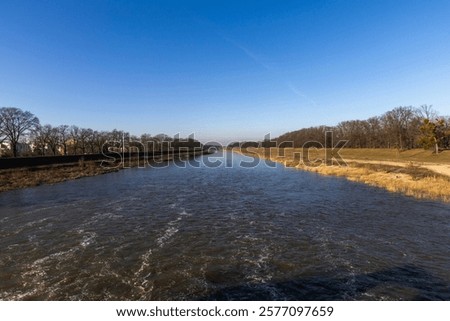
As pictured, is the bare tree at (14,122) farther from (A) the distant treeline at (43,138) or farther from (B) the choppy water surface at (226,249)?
(B) the choppy water surface at (226,249)

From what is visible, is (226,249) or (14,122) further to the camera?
(14,122)

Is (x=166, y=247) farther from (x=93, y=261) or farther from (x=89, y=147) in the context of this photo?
(x=89, y=147)

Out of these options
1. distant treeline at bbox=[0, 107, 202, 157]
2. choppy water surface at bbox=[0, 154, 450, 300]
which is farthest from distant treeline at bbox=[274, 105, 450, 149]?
distant treeline at bbox=[0, 107, 202, 157]

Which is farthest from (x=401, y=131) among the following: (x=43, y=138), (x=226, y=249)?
(x=43, y=138)

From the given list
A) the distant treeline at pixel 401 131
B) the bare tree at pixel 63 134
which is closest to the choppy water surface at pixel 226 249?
the distant treeline at pixel 401 131

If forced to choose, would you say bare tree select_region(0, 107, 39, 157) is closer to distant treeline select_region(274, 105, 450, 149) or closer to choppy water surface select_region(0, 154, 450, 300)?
choppy water surface select_region(0, 154, 450, 300)

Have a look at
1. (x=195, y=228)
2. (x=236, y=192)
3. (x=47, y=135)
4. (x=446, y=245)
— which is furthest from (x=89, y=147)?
(x=446, y=245)

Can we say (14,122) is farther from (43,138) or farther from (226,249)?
(226,249)

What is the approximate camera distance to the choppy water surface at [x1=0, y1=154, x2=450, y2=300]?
1013 cm

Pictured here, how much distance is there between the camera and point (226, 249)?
1393 cm

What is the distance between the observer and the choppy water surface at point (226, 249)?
10133 mm

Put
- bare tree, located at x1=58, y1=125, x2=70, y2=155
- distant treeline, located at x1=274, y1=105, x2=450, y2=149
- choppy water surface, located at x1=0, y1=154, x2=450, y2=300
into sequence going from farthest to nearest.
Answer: bare tree, located at x1=58, y1=125, x2=70, y2=155, distant treeline, located at x1=274, y1=105, x2=450, y2=149, choppy water surface, located at x1=0, y1=154, x2=450, y2=300

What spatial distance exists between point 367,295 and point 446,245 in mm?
7285
